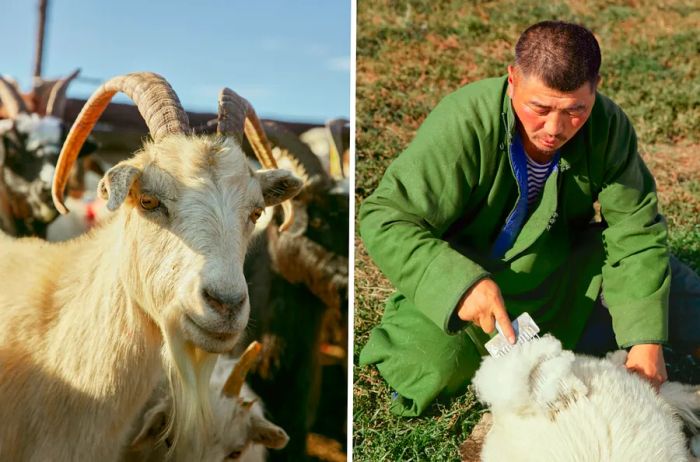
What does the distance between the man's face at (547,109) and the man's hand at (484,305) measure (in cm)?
71

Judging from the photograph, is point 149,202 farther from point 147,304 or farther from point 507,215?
point 507,215

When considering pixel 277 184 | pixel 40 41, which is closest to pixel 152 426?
pixel 277 184

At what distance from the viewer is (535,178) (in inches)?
164

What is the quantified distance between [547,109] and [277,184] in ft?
3.95

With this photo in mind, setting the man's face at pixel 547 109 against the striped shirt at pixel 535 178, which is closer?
the man's face at pixel 547 109

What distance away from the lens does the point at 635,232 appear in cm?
406

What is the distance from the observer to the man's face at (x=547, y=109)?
3693mm

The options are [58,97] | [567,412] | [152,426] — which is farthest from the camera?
[58,97]

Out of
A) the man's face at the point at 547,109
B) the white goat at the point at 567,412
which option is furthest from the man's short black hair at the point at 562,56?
the white goat at the point at 567,412

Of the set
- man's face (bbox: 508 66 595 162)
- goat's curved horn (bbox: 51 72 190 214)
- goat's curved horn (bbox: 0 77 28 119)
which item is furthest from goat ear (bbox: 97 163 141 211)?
goat's curved horn (bbox: 0 77 28 119)

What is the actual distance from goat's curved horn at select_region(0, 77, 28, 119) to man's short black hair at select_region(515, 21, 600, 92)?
3.24m

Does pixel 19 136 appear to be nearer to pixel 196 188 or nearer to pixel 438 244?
pixel 196 188

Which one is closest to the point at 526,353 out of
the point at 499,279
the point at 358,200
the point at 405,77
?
the point at 499,279

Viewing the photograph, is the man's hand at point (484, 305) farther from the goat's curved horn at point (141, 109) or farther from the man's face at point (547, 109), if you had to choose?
the goat's curved horn at point (141, 109)
